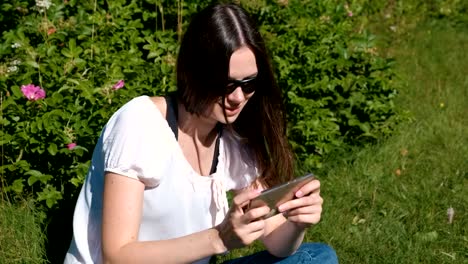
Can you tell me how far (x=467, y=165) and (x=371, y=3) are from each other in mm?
2195

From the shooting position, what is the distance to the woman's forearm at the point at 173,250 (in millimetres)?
2152

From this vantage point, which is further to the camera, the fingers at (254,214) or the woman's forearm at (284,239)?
the woman's forearm at (284,239)

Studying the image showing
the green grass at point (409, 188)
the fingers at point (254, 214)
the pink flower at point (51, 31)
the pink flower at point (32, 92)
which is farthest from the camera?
the pink flower at point (51, 31)

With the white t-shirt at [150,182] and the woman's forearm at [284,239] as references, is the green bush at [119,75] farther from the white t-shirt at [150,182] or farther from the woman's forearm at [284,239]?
the woman's forearm at [284,239]

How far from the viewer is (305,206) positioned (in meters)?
2.28

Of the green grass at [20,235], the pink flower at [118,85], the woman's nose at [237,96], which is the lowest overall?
the green grass at [20,235]

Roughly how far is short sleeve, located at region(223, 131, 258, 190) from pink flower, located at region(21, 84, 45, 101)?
0.95 meters

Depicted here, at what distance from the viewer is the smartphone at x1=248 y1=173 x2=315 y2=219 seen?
2.02 metres

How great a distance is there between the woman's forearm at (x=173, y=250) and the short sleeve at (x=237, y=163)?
0.56 metres

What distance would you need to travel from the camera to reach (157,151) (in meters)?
2.34

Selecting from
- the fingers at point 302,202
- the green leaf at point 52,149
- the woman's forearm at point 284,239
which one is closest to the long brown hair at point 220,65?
the woman's forearm at point 284,239

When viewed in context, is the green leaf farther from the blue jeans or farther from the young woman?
the blue jeans

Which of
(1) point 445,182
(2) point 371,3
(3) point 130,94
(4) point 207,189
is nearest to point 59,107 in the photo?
(3) point 130,94

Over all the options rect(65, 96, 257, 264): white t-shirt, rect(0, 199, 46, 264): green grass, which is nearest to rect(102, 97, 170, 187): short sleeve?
rect(65, 96, 257, 264): white t-shirt
